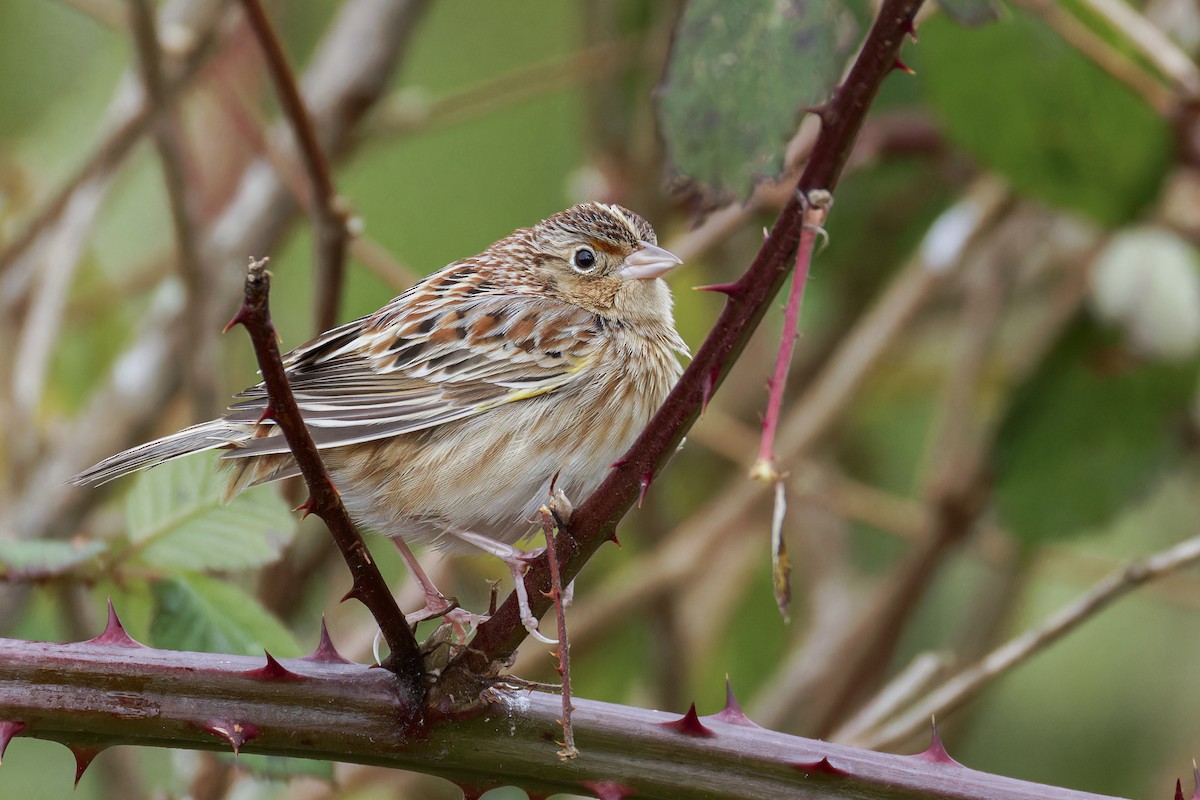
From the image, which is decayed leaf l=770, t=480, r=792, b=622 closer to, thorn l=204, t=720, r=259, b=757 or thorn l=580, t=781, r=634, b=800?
thorn l=580, t=781, r=634, b=800

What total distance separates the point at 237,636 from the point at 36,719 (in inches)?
17.6

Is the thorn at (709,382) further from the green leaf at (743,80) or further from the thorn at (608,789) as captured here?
the thorn at (608,789)

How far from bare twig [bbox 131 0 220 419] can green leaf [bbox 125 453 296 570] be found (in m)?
1.27

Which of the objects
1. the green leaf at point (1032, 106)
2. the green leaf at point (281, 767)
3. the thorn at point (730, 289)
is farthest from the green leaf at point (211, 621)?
the green leaf at point (1032, 106)

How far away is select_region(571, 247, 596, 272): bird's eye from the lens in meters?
3.04

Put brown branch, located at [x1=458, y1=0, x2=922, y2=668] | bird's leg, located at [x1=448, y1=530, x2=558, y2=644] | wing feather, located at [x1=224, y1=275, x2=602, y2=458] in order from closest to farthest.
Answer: brown branch, located at [x1=458, y1=0, x2=922, y2=668], bird's leg, located at [x1=448, y1=530, x2=558, y2=644], wing feather, located at [x1=224, y1=275, x2=602, y2=458]

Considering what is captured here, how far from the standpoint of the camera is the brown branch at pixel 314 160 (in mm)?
2658

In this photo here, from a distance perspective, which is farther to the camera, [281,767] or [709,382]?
[281,767]

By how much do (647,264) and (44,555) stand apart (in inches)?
52.1

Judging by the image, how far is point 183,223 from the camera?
3400 millimetres

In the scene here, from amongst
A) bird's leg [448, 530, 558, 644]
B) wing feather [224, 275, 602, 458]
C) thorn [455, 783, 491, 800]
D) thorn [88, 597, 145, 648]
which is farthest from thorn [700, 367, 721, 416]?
wing feather [224, 275, 602, 458]

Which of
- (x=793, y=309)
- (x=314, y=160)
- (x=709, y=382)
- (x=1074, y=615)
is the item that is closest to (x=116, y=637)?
(x=709, y=382)

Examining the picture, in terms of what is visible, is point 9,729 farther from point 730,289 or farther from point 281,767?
point 730,289

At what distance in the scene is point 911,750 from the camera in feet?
14.5
